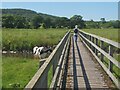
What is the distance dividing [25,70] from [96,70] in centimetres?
828

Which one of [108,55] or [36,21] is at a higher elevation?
[36,21]

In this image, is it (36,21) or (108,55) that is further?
(36,21)

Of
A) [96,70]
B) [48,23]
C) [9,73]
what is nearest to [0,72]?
[9,73]

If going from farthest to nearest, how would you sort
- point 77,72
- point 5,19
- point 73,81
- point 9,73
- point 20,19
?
1. point 20,19
2. point 5,19
3. point 9,73
4. point 77,72
5. point 73,81

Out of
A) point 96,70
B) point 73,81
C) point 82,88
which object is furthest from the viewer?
point 96,70

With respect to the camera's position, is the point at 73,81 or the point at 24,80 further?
the point at 24,80

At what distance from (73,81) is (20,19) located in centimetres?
15899

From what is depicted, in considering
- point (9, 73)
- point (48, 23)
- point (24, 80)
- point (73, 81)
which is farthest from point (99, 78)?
point (48, 23)

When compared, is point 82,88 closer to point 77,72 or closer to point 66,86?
point 66,86

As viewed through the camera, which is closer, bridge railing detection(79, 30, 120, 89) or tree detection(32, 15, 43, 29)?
bridge railing detection(79, 30, 120, 89)

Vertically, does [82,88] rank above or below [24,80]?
above

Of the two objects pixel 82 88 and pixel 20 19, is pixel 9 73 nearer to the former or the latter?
pixel 82 88

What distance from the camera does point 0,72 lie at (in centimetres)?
1811

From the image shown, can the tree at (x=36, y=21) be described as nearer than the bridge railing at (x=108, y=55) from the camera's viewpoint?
No
